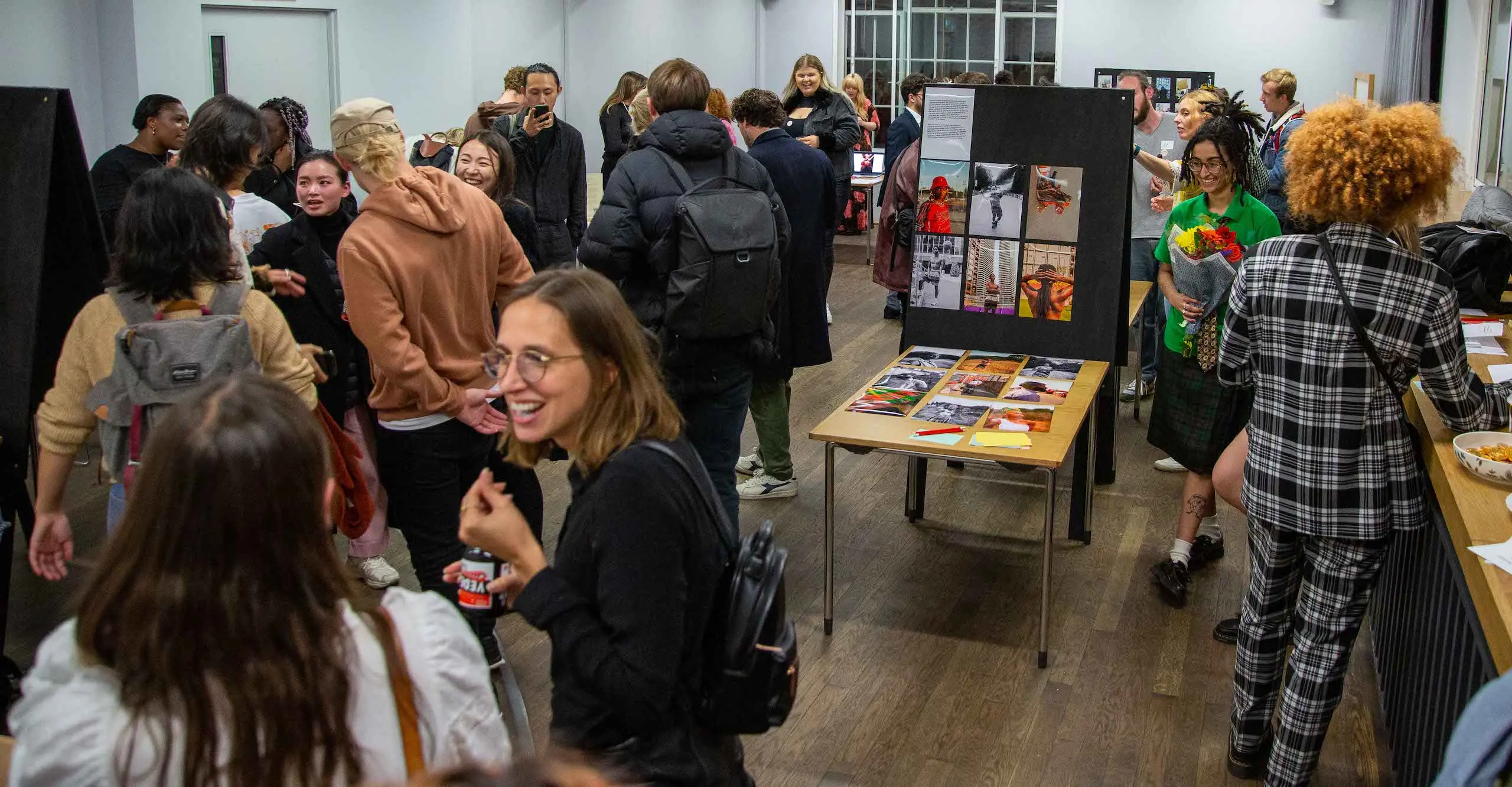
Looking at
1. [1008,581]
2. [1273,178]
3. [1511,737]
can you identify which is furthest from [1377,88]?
[1511,737]

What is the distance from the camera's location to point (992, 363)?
465 centimetres

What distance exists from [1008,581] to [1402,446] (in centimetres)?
183

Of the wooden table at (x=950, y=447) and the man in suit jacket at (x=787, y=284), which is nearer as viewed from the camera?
the wooden table at (x=950, y=447)

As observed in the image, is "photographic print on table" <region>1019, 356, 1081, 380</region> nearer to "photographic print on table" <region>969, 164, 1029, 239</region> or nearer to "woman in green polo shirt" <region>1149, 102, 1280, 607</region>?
"woman in green polo shirt" <region>1149, 102, 1280, 607</region>

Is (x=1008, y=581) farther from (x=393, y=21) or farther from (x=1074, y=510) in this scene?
(x=393, y=21)

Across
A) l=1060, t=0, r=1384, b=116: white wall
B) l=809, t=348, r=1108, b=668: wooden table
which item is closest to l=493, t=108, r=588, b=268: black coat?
l=809, t=348, r=1108, b=668: wooden table

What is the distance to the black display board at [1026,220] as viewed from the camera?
4496 millimetres

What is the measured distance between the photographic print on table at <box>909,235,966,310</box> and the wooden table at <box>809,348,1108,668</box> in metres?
0.51

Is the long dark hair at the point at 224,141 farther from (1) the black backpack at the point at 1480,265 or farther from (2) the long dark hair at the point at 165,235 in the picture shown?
(1) the black backpack at the point at 1480,265

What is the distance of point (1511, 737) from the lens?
4.87 feet

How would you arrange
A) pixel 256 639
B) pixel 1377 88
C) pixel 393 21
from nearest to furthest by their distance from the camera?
1. pixel 256 639
2. pixel 393 21
3. pixel 1377 88

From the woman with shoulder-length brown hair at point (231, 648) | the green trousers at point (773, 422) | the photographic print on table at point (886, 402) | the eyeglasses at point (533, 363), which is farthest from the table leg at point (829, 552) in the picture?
the woman with shoulder-length brown hair at point (231, 648)

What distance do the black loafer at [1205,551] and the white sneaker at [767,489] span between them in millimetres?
1537

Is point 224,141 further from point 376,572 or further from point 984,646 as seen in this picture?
point 984,646
